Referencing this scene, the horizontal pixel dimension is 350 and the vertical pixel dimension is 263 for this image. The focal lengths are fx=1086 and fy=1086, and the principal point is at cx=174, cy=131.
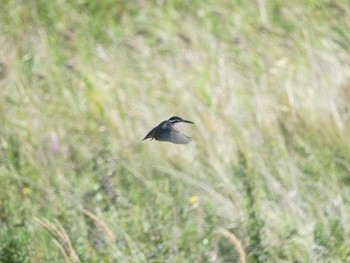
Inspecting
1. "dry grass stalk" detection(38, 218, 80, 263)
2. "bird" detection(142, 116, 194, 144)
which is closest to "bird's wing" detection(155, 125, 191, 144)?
"bird" detection(142, 116, 194, 144)

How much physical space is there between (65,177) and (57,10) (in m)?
2.71

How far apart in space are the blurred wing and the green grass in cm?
96

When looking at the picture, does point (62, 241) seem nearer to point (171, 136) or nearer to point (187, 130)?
point (171, 136)

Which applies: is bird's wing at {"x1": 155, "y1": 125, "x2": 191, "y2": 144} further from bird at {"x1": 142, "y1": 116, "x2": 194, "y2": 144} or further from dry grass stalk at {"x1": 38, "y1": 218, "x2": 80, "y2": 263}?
dry grass stalk at {"x1": 38, "y1": 218, "x2": 80, "y2": 263}

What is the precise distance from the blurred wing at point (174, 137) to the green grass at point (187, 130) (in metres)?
0.96

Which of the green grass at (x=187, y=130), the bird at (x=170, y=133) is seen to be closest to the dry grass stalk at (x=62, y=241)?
the green grass at (x=187, y=130)

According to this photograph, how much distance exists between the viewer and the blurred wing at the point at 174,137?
10.4ft

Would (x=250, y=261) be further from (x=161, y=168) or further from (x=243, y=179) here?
(x=161, y=168)

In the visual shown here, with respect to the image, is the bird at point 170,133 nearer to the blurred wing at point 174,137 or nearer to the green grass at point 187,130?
the blurred wing at point 174,137

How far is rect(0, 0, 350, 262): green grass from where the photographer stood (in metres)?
4.44

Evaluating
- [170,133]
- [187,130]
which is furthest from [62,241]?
[187,130]

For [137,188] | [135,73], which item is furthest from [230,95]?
[137,188]

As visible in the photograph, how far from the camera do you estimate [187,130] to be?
6004 mm

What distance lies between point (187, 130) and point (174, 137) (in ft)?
9.12
